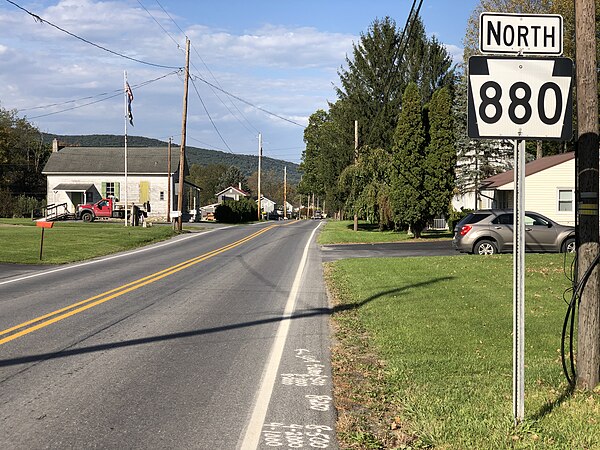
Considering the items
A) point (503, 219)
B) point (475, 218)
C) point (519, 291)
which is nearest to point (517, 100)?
point (519, 291)

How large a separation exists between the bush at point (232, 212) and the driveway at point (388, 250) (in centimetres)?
3417

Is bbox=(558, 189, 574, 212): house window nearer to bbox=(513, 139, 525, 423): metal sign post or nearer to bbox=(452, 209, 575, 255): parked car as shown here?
bbox=(452, 209, 575, 255): parked car

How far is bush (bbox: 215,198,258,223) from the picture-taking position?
64750 millimetres

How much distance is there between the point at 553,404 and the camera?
20.2 feet

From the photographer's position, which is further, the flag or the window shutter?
the window shutter

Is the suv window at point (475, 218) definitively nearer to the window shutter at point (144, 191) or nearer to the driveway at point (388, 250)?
the driveway at point (388, 250)

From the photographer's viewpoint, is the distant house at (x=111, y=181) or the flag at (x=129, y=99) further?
the distant house at (x=111, y=181)

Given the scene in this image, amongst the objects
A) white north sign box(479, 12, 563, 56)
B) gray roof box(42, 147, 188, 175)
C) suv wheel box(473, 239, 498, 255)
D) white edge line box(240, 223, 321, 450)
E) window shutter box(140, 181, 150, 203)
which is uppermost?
gray roof box(42, 147, 188, 175)

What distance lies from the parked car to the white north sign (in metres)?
17.5

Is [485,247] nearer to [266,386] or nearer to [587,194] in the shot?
[587,194]

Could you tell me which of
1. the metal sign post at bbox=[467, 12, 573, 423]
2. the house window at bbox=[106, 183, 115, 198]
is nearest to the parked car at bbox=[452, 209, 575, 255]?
the metal sign post at bbox=[467, 12, 573, 423]

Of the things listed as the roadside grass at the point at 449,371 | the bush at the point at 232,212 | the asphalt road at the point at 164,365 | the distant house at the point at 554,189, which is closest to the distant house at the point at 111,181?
the bush at the point at 232,212

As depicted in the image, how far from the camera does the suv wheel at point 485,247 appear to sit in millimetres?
22922

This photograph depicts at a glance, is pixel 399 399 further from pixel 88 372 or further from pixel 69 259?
pixel 69 259
